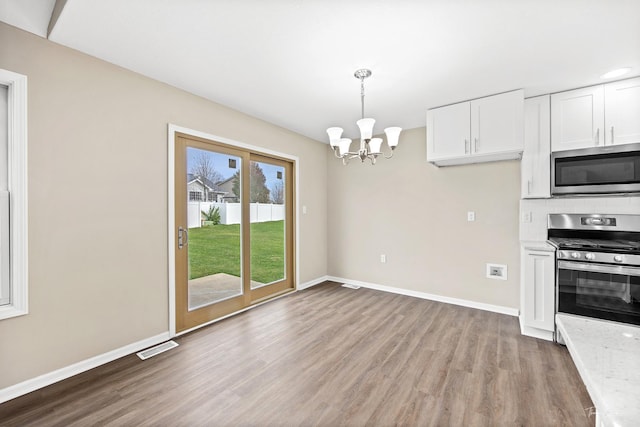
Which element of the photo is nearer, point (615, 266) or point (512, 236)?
point (615, 266)

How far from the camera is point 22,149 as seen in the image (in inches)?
75.6

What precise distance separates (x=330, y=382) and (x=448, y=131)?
2.90m

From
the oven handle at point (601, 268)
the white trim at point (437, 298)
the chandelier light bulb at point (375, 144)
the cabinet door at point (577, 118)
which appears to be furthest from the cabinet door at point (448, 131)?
the white trim at point (437, 298)

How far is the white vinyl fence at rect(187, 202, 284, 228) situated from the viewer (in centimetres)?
301

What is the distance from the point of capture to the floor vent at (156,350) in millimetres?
2428

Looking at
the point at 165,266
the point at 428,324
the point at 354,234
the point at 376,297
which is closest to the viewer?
the point at 165,266

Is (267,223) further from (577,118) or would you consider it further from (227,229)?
(577,118)

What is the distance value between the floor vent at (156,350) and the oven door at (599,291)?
3.71 m

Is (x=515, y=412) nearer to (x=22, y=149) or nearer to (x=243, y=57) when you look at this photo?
(x=243, y=57)

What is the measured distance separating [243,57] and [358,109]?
5.12ft

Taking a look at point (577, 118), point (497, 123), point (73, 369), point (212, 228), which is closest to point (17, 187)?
point (73, 369)

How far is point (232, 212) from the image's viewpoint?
3.43 metres

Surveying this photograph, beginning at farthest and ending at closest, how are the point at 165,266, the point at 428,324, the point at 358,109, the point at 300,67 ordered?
the point at 358,109
the point at 428,324
the point at 165,266
the point at 300,67

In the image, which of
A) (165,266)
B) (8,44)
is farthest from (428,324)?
(8,44)
